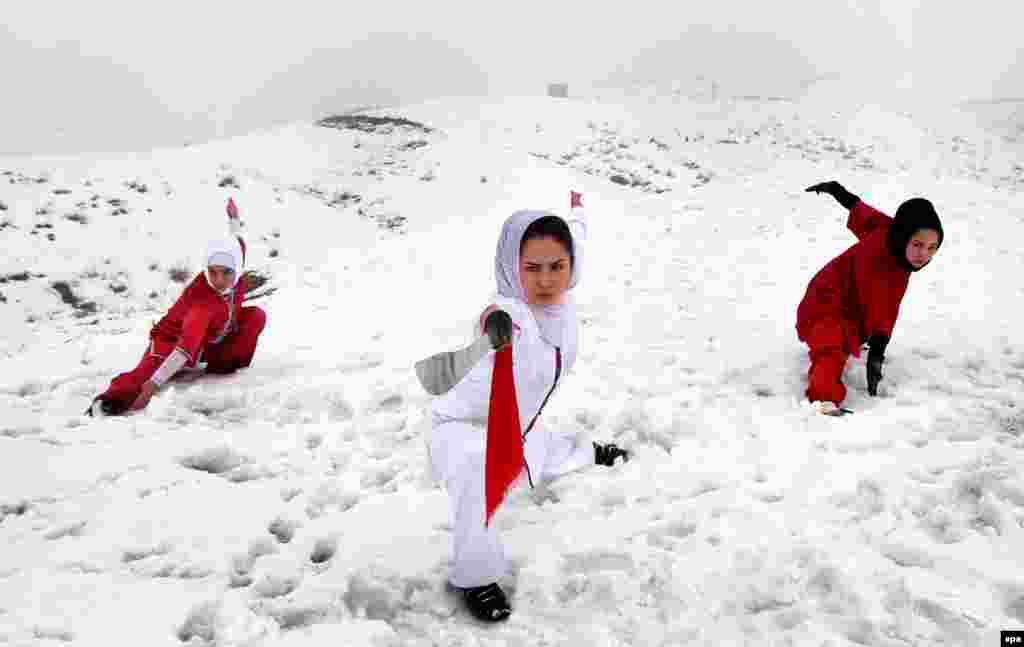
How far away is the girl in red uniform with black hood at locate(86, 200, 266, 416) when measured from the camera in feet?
14.6

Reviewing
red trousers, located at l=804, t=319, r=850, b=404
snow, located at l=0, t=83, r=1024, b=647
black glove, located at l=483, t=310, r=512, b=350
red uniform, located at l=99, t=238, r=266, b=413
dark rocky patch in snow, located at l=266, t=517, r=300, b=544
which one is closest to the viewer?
black glove, located at l=483, t=310, r=512, b=350

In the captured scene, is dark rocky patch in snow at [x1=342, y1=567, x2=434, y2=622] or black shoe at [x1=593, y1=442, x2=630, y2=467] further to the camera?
black shoe at [x1=593, y1=442, x2=630, y2=467]

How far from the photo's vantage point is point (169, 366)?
4.66 metres

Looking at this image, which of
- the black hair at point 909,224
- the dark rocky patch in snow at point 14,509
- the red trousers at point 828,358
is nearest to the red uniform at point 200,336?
the dark rocky patch in snow at point 14,509

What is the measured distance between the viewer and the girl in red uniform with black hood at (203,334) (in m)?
4.46

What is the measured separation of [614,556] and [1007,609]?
156cm

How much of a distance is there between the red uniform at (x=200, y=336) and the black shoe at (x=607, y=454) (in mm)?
3578

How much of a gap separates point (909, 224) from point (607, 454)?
10.0ft

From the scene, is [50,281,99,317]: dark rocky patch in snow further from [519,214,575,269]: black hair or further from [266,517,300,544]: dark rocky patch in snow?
[519,214,575,269]: black hair

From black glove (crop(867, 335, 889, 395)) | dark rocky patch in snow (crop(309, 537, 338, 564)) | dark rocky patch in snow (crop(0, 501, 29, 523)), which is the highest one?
black glove (crop(867, 335, 889, 395))

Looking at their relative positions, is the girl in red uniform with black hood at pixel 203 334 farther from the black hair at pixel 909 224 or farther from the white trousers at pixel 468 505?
the black hair at pixel 909 224

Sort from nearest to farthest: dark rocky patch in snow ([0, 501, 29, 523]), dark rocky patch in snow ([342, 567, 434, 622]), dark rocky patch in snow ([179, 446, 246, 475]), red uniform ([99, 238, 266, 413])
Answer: dark rocky patch in snow ([342, 567, 434, 622]), dark rocky patch in snow ([0, 501, 29, 523]), dark rocky patch in snow ([179, 446, 246, 475]), red uniform ([99, 238, 266, 413])

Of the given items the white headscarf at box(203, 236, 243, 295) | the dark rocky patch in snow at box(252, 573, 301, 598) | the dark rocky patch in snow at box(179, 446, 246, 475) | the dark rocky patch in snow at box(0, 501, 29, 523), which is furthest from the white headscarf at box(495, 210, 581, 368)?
the white headscarf at box(203, 236, 243, 295)

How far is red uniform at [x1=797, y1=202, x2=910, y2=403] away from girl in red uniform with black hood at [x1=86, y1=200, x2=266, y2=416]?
5138 millimetres
